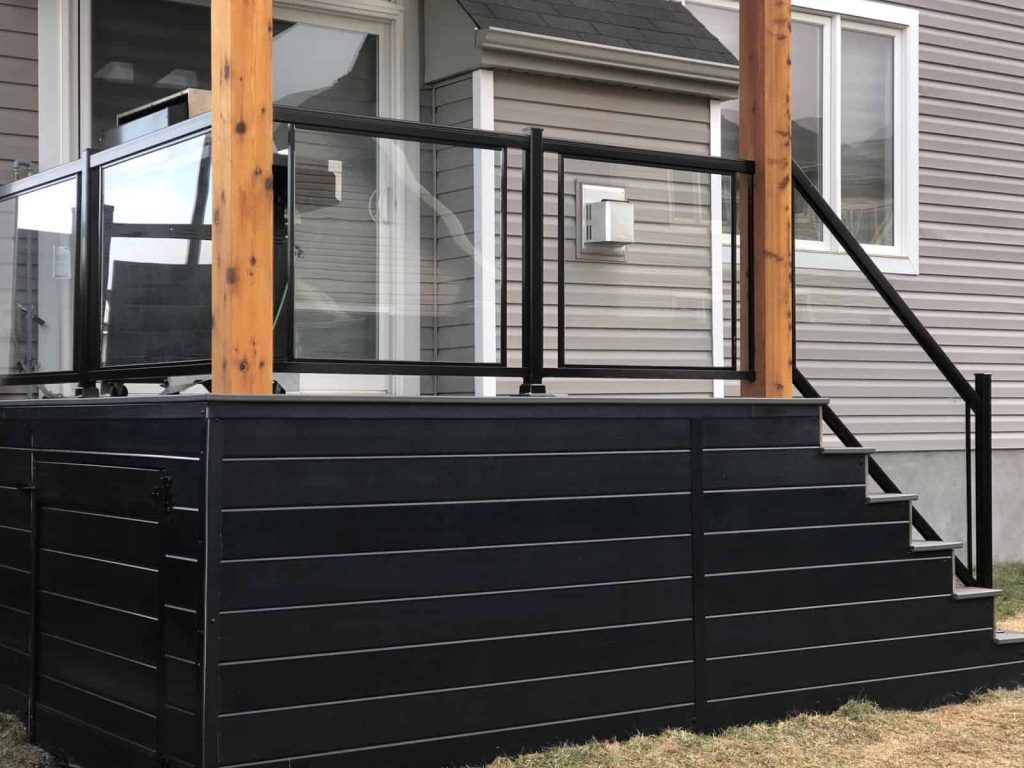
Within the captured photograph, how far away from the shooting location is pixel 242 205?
3900 millimetres

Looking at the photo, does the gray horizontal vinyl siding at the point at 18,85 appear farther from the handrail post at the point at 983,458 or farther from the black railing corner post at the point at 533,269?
the handrail post at the point at 983,458

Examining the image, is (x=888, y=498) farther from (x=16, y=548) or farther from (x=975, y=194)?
(x=975, y=194)

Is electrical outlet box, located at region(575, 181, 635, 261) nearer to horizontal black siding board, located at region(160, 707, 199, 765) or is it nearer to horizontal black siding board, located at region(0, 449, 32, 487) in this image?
horizontal black siding board, located at region(160, 707, 199, 765)

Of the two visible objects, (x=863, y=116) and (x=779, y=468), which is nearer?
(x=779, y=468)

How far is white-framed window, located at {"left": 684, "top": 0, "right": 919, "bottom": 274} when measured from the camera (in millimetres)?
8594

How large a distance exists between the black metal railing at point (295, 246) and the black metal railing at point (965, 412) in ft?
1.69

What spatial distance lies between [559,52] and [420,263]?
273cm

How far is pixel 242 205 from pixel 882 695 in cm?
316

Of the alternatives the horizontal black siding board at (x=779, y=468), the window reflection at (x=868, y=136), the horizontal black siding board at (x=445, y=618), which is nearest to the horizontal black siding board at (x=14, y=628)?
the horizontal black siding board at (x=445, y=618)

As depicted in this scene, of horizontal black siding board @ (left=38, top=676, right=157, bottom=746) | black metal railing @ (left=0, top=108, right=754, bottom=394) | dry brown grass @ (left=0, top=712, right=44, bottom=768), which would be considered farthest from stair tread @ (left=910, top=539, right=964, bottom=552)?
dry brown grass @ (left=0, top=712, right=44, bottom=768)

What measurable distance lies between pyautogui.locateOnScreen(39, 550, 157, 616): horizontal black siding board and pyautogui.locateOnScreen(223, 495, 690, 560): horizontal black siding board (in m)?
0.43

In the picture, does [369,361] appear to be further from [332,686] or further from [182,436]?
[332,686]

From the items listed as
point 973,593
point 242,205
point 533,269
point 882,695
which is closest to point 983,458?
point 973,593

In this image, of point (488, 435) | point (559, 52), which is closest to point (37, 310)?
point (488, 435)
